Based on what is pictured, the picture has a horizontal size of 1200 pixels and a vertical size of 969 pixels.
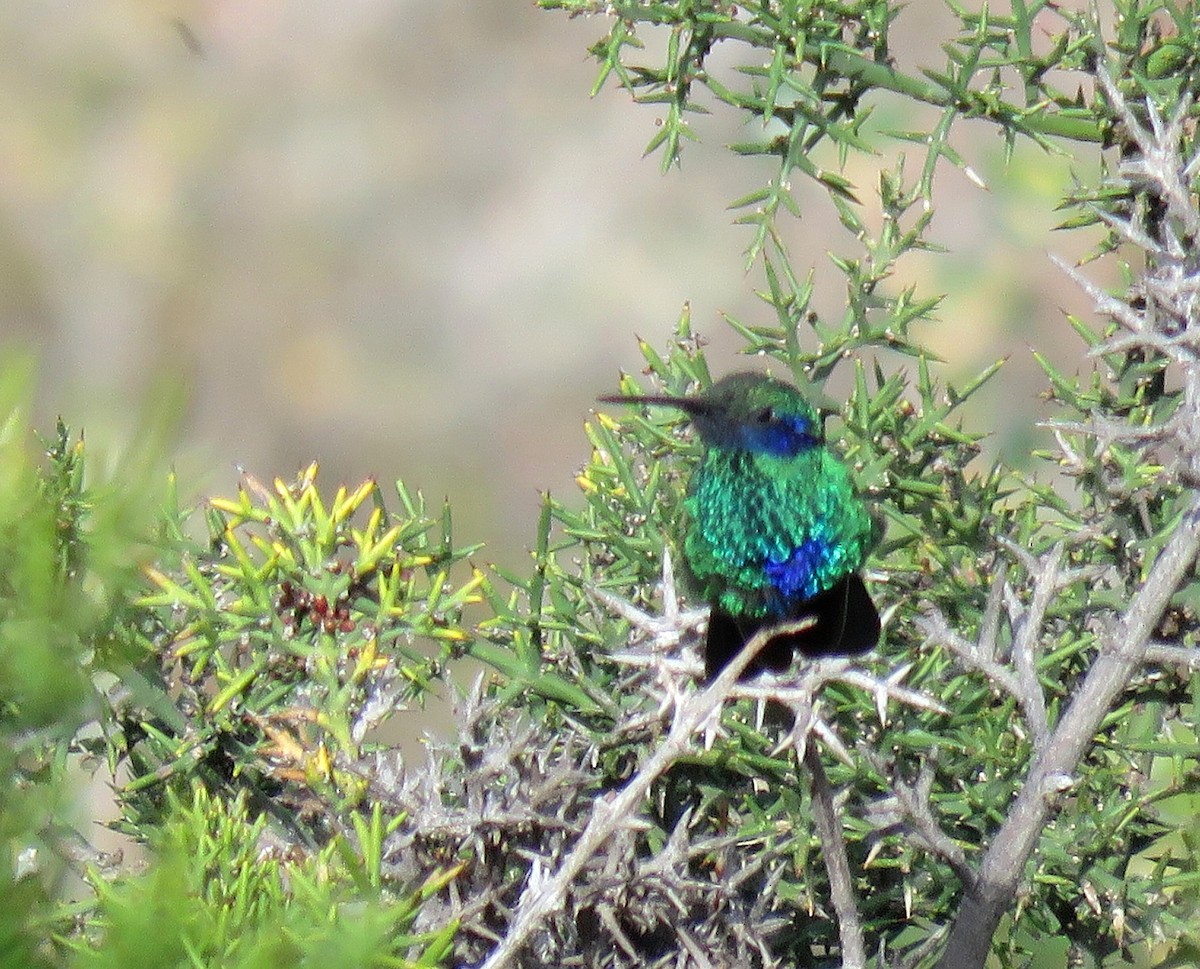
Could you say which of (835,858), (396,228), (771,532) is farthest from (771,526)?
(396,228)

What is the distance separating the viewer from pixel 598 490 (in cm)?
140

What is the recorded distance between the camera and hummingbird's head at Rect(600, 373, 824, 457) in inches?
49.3

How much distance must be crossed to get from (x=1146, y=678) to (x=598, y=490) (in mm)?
510

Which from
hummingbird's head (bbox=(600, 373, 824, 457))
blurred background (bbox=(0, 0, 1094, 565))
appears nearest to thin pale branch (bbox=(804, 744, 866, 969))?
hummingbird's head (bbox=(600, 373, 824, 457))

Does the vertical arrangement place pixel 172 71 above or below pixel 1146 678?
above

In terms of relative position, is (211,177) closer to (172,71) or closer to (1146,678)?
(172,71)

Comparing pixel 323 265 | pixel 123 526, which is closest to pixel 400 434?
pixel 323 265

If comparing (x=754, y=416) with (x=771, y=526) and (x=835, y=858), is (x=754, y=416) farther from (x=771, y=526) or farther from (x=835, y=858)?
(x=835, y=858)

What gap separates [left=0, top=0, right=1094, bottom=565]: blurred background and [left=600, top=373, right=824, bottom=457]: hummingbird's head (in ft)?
8.48

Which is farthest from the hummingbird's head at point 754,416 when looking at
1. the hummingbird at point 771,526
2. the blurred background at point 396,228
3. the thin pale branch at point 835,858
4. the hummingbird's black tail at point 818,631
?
the blurred background at point 396,228

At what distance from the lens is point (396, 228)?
432cm

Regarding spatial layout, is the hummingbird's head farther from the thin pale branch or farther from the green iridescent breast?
the thin pale branch

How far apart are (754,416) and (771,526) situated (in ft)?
0.31

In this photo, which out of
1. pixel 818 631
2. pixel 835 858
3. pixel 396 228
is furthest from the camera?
pixel 396 228
